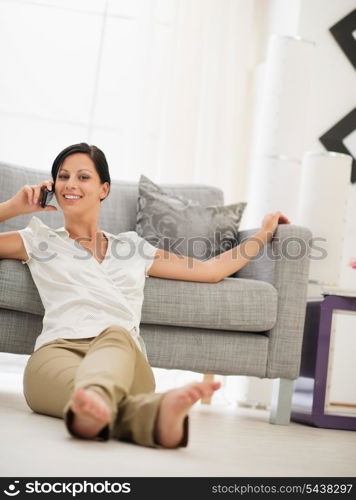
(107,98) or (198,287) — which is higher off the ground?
(107,98)

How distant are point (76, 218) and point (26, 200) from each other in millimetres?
206

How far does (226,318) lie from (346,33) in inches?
94.8

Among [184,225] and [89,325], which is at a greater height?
[184,225]

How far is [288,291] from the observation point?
9.29 feet

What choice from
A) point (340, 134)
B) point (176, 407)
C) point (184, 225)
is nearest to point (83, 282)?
point (176, 407)

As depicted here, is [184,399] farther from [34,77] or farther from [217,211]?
[34,77]

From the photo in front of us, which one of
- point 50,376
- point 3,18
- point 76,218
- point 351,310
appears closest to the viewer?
point 50,376

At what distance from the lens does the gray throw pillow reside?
3.15 m

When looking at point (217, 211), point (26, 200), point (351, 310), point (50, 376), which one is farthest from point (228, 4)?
point (50, 376)

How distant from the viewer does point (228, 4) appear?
4.53 meters

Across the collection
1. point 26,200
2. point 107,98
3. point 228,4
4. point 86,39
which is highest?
point 228,4

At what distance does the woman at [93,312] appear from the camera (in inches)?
61.0

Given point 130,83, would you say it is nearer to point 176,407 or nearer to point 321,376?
point 321,376

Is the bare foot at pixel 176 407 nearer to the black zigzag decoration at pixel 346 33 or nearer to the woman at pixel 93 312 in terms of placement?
the woman at pixel 93 312
